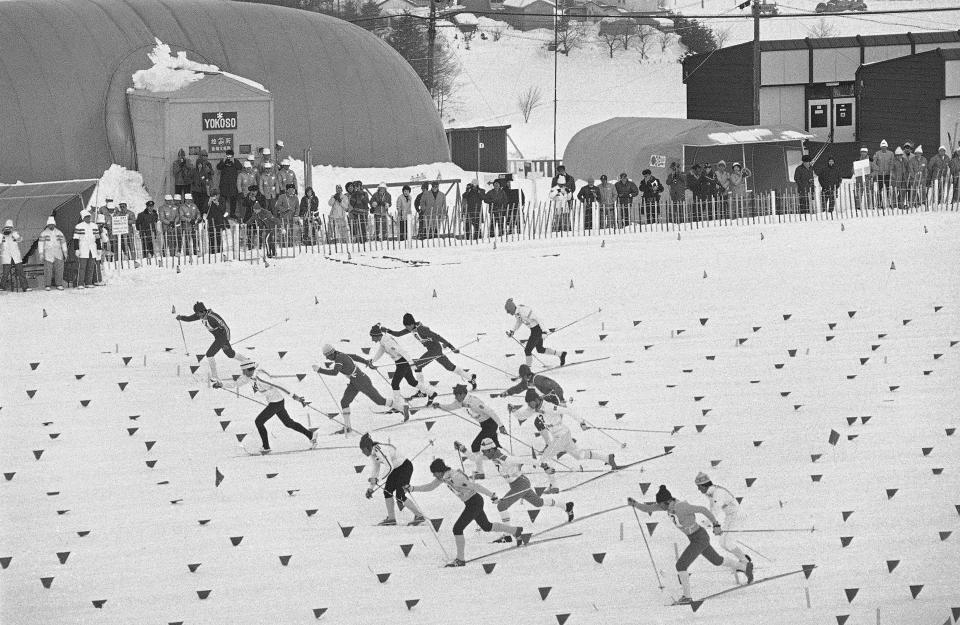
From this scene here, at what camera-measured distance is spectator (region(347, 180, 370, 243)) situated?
95.3 ft

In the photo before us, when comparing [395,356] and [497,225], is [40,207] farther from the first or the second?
[395,356]

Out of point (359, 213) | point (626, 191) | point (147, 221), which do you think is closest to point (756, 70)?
point (626, 191)

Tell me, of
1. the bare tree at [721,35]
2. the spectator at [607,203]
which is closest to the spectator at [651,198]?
the spectator at [607,203]

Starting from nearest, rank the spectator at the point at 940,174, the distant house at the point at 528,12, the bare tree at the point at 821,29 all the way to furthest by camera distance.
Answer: the spectator at the point at 940,174 < the distant house at the point at 528,12 < the bare tree at the point at 821,29

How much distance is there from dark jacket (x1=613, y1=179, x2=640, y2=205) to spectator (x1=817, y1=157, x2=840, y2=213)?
14.6 ft

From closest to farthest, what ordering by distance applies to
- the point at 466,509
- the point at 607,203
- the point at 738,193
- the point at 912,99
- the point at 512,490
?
the point at 466,509, the point at 512,490, the point at 607,203, the point at 738,193, the point at 912,99

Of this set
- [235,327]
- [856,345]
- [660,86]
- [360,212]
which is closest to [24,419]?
[235,327]

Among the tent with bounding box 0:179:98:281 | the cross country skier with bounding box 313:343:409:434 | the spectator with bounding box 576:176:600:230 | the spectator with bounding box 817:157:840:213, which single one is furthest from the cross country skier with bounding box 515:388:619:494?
the spectator with bounding box 817:157:840:213

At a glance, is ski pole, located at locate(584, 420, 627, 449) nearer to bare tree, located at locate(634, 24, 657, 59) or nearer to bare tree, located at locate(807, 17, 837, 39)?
bare tree, located at locate(634, 24, 657, 59)

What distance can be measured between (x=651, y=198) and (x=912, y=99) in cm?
1535

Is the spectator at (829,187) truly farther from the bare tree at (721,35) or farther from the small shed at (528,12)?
the bare tree at (721,35)

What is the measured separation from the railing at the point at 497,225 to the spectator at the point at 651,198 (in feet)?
0.09

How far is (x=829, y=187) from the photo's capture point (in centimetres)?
3228

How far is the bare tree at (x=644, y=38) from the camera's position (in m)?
102
